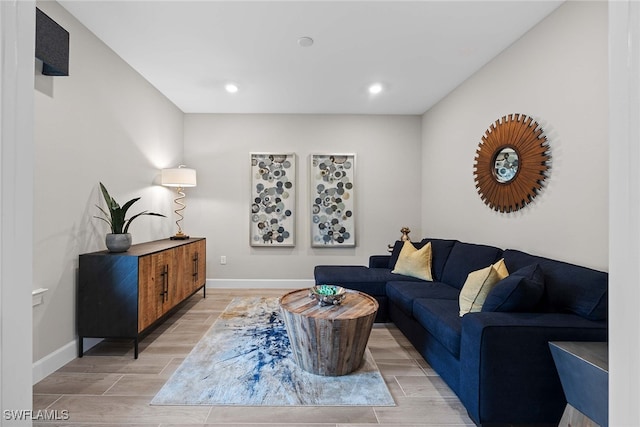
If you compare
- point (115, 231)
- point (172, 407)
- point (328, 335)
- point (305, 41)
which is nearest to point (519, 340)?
point (328, 335)

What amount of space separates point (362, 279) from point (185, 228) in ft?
9.36

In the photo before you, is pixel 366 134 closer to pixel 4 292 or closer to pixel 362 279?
pixel 362 279

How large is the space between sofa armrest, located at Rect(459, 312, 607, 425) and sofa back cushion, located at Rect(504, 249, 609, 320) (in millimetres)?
121

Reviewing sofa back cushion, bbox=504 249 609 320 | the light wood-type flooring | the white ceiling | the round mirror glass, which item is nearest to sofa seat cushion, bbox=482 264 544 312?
sofa back cushion, bbox=504 249 609 320

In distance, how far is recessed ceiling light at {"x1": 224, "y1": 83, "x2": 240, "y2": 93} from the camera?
3.59 meters

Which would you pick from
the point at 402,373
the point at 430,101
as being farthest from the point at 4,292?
the point at 430,101

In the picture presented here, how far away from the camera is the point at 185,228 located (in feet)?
15.1

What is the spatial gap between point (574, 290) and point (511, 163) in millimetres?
1267

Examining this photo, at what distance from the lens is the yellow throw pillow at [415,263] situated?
3.36m

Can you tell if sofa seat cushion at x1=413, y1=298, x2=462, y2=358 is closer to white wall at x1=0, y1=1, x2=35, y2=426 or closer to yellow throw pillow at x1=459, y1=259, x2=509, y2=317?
yellow throw pillow at x1=459, y1=259, x2=509, y2=317

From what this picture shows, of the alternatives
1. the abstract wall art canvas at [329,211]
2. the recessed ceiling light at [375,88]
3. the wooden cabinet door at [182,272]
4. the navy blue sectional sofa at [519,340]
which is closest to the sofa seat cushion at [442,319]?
the navy blue sectional sofa at [519,340]

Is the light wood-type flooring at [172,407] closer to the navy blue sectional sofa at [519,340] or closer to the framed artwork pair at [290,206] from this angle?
the navy blue sectional sofa at [519,340]

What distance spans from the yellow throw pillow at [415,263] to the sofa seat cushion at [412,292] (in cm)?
21

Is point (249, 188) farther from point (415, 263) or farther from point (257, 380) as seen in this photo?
point (257, 380)
